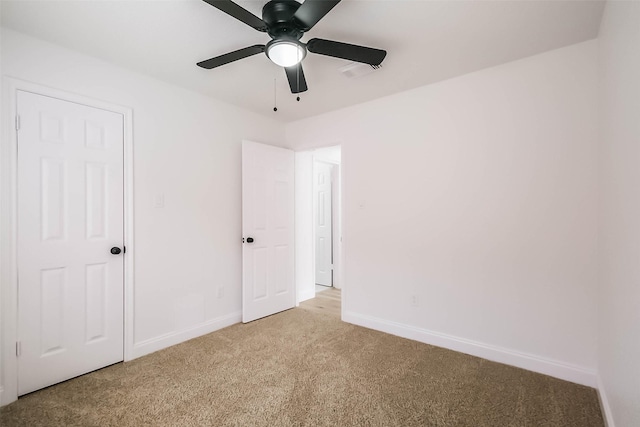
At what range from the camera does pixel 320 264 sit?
17.0 ft

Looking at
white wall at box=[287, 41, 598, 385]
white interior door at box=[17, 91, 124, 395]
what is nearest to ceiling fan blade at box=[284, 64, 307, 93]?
white wall at box=[287, 41, 598, 385]

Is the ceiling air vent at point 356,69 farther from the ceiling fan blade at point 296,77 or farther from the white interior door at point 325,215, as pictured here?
the white interior door at point 325,215

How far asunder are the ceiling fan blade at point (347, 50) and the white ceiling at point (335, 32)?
0.22 meters

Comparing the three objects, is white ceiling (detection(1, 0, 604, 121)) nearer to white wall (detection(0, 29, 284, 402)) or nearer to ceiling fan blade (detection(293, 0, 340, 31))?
white wall (detection(0, 29, 284, 402))

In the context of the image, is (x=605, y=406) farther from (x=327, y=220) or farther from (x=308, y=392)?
(x=327, y=220)

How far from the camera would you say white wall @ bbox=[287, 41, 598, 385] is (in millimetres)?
2164

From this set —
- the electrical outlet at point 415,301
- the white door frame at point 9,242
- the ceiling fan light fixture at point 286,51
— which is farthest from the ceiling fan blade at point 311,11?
the electrical outlet at point 415,301

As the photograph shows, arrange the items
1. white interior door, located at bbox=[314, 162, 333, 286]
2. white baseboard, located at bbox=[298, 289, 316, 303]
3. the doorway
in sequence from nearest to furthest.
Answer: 1. white baseboard, located at bbox=[298, 289, 316, 303]
2. the doorway
3. white interior door, located at bbox=[314, 162, 333, 286]

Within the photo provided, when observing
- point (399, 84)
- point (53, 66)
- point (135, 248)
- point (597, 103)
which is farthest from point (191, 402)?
point (597, 103)

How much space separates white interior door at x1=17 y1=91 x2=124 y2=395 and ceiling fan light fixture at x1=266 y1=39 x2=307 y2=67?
154 cm

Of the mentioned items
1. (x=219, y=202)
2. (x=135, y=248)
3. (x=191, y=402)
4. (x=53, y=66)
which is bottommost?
(x=191, y=402)

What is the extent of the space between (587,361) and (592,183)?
4.09 ft

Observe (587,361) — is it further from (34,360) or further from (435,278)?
(34,360)

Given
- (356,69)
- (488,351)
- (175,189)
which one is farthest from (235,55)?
(488,351)
